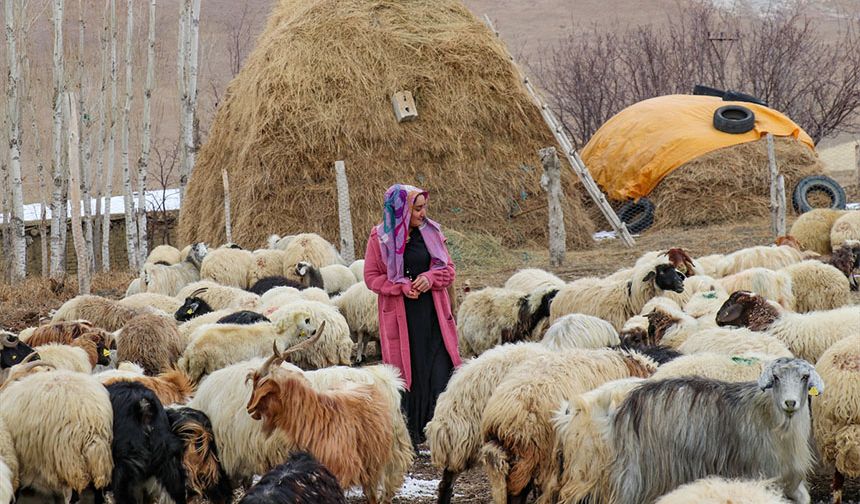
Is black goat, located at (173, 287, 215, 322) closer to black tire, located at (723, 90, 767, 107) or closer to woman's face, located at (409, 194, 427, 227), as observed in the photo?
woman's face, located at (409, 194, 427, 227)

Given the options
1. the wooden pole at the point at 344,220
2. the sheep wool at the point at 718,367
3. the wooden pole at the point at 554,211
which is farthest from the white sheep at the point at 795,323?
the wooden pole at the point at 344,220

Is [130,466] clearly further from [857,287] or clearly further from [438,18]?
[438,18]

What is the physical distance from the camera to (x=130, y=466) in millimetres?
5785

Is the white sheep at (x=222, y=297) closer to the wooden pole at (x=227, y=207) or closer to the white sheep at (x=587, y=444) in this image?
the white sheep at (x=587, y=444)

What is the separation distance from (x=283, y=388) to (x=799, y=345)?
137 inches

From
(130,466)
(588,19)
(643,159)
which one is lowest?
(130,466)

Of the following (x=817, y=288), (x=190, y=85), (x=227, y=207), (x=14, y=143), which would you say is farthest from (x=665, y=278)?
(x=190, y=85)

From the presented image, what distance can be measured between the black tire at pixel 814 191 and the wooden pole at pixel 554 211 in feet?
19.3

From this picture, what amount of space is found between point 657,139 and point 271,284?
11.2 meters

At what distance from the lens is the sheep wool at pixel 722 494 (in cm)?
397

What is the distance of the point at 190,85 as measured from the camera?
70.1ft

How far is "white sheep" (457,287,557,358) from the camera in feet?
30.9

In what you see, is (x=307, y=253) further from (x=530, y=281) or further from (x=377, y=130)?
(x=377, y=130)

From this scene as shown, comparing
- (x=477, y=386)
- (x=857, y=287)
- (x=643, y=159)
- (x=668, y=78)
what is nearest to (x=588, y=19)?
(x=668, y=78)
